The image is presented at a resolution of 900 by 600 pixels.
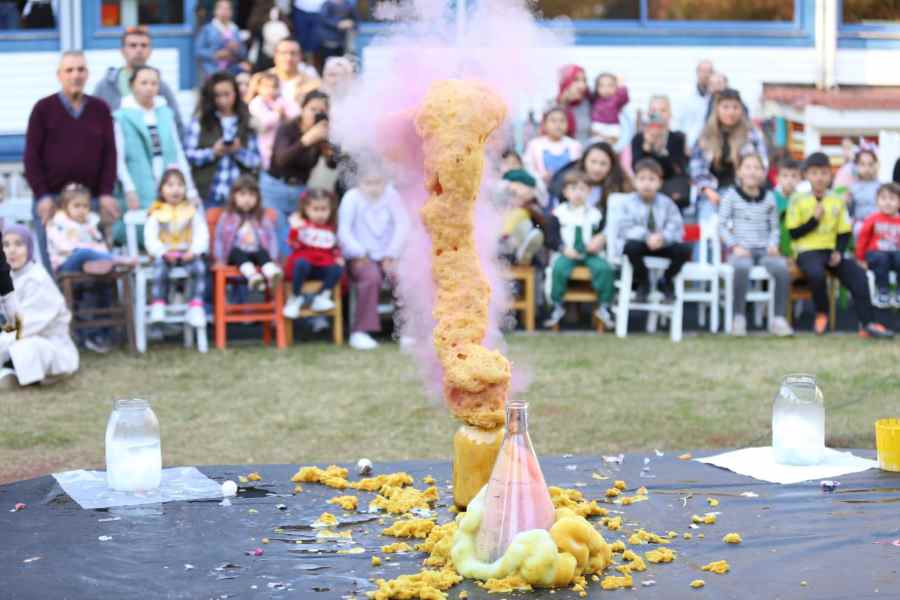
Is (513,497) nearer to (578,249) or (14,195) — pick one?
(578,249)

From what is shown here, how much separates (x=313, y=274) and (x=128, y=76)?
204 cm

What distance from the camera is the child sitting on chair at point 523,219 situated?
32.2 ft

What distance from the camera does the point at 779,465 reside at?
4.39 m

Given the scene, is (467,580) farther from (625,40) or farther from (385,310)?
(625,40)

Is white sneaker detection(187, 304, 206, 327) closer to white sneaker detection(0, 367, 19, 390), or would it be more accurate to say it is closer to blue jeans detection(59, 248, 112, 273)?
blue jeans detection(59, 248, 112, 273)

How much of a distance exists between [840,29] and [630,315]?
182 inches

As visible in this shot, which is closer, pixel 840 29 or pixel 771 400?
pixel 771 400

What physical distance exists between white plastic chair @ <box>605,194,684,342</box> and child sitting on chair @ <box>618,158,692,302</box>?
0.04m

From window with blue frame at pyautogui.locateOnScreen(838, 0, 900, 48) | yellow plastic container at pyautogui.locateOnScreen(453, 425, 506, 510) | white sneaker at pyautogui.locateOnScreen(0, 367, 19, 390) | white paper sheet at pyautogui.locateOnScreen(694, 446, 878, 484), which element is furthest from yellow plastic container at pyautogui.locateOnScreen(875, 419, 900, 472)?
window with blue frame at pyautogui.locateOnScreen(838, 0, 900, 48)

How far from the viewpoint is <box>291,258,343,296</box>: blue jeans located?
9367 millimetres

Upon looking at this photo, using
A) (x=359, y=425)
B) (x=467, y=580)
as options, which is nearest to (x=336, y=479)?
(x=467, y=580)

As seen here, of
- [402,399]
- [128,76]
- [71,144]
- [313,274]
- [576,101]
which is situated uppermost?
[128,76]

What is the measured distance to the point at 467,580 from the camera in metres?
3.34

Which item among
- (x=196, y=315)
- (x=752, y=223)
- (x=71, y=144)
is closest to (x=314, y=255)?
(x=196, y=315)
